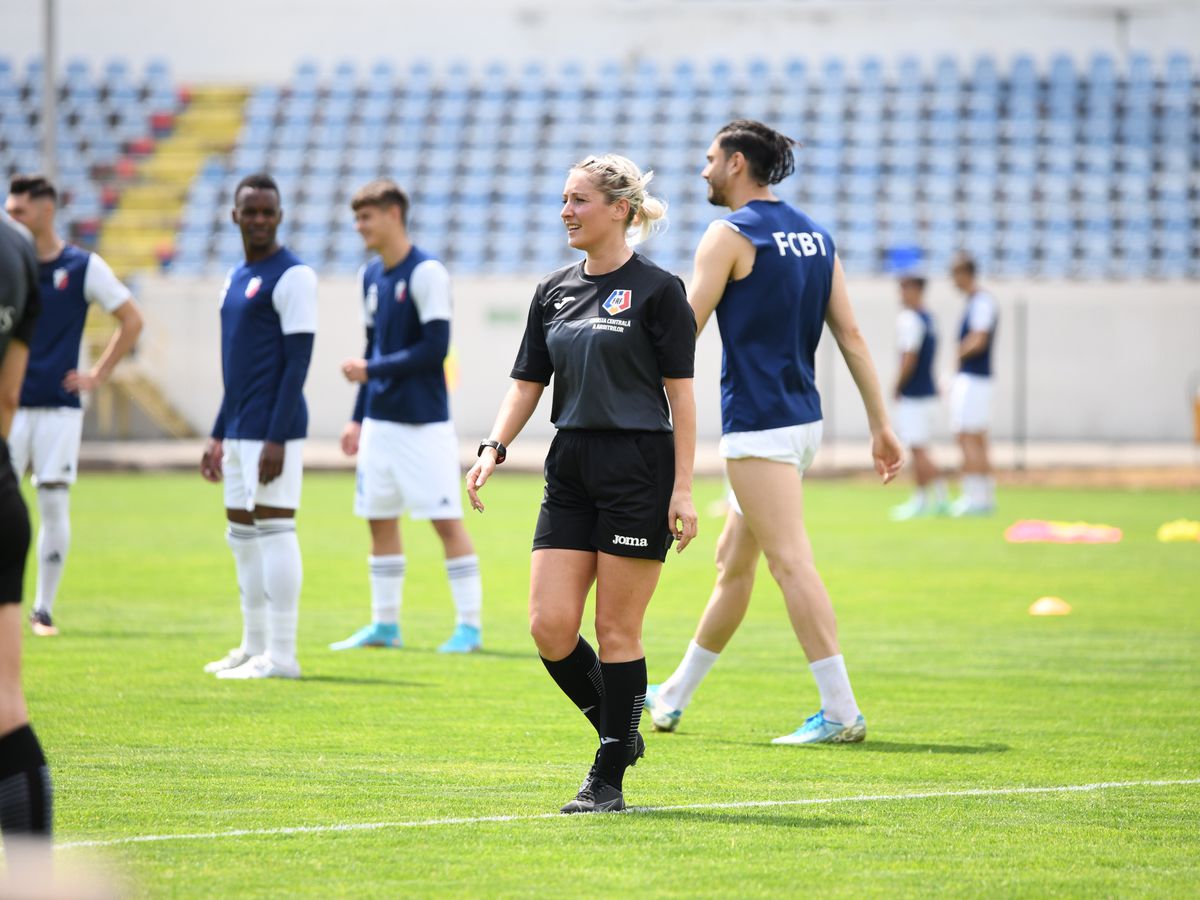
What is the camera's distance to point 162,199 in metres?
34.9

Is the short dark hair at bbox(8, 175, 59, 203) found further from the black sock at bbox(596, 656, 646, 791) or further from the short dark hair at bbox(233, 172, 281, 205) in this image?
the black sock at bbox(596, 656, 646, 791)

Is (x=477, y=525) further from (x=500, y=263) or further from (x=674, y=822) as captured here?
(x=500, y=263)

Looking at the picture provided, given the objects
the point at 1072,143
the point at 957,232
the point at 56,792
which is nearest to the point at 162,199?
the point at 957,232

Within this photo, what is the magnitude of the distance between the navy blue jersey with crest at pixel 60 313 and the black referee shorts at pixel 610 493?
5.04 metres

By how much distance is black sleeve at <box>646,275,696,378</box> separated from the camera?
228 inches

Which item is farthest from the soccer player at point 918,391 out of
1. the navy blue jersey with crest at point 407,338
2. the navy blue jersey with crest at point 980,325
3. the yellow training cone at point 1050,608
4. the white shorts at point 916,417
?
the navy blue jersey with crest at point 407,338

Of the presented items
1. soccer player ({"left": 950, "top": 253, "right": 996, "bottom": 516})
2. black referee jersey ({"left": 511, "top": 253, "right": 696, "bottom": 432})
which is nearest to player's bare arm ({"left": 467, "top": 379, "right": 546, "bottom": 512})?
black referee jersey ({"left": 511, "top": 253, "right": 696, "bottom": 432})

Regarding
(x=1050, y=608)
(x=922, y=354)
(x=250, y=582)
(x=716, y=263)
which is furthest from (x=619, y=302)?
(x=922, y=354)

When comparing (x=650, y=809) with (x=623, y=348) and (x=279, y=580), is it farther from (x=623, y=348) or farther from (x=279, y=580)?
(x=279, y=580)

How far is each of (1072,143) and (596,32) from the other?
10.4 meters

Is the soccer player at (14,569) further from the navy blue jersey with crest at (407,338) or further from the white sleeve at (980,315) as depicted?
the white sleeve at (980,315)

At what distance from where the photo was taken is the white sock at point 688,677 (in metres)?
7.46

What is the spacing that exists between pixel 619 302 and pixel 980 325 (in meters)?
14.0

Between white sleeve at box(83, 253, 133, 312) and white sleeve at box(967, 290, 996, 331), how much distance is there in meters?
11.4
